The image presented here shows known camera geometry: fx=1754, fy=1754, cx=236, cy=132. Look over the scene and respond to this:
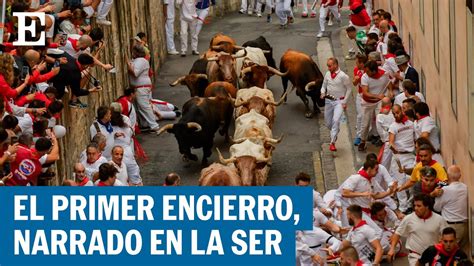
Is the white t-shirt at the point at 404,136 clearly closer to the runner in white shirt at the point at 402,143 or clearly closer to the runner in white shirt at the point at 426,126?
the runner in white shirt at the point at 402,143

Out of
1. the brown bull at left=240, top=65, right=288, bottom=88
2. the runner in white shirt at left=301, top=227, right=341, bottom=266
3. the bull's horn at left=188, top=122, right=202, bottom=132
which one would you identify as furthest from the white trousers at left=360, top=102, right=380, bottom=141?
the runner in white shirt at left=301, top=227, right=341, bottom=266

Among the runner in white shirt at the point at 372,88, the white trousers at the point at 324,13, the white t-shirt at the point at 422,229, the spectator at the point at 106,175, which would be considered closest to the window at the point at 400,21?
the white trousers at the point at 324,13

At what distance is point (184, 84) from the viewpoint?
110 ft

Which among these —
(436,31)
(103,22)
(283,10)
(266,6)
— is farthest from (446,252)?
(266,6)

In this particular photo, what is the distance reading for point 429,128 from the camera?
2577 cm

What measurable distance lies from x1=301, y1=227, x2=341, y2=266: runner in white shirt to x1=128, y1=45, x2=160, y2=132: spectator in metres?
9.32

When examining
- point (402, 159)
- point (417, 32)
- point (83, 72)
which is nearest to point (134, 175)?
point (83, 72)

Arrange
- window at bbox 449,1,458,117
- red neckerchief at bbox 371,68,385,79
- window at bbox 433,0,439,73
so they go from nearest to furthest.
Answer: window at bbox 449,1,458,117 → window at bbox 433,0,439,73 → red neckerchief at bbox 371,68,385,79

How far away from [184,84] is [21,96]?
9.41 m

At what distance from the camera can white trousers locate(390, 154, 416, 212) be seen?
85.2ft

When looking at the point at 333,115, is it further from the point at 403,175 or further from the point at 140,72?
the point at 140,72

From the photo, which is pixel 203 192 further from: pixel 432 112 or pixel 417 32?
pixel 417 32

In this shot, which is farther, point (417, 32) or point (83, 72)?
point (417, 32)

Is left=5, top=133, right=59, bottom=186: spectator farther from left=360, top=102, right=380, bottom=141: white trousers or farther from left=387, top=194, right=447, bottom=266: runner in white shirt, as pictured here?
left=360, top=102, right=380, bottom=141: white trousers
